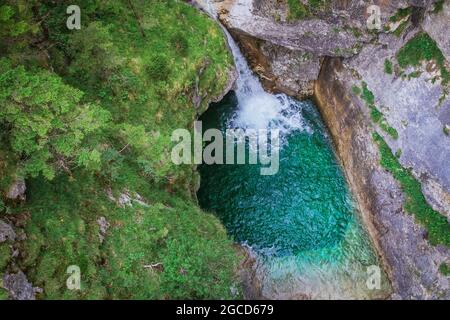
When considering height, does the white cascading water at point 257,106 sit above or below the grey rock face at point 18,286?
above

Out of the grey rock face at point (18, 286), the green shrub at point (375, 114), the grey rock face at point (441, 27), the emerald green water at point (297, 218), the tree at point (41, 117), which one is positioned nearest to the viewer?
the tree at point (41, 117)

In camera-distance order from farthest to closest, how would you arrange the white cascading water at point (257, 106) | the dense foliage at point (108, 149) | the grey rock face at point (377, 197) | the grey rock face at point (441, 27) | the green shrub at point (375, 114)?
the white cascading water at point (257, 106) < the green shrub at point (375, 114) < the grey rock face at point (377, 197) < the grey rock face at point (441, 27) < the dense foliage at point (108, 149)

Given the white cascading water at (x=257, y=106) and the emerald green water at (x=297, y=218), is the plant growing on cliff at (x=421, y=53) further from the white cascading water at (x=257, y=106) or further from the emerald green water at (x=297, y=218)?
the white cascading water at (x=257, y=106)

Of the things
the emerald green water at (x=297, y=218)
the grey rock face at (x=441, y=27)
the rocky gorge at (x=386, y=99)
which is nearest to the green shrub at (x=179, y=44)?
the rocky gorge at (x=386, y=99)

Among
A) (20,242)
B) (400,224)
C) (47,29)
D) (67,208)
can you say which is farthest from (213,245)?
(47,29)

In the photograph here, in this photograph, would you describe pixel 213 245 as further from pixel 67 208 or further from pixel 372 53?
pixel 372 53

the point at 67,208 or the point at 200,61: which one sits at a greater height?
the point at 200,61
